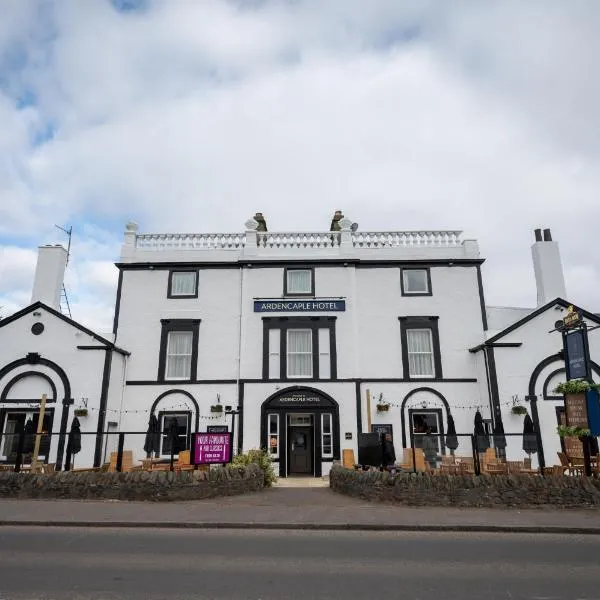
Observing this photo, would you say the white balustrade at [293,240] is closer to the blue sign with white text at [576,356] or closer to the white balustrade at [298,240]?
the white balustrade at [298,240]

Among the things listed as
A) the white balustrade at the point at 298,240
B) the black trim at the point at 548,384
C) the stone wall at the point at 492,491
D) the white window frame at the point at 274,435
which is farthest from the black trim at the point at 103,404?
the black trim at the point at 548,384

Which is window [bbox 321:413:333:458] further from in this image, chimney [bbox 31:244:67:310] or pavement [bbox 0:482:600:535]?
chimney [bbox 31:244:67:310]

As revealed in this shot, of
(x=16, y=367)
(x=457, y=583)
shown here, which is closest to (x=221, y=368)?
(x=16, y=367)

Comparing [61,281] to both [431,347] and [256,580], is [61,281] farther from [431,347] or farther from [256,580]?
[256,580]

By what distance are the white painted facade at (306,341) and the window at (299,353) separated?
15 centimetres

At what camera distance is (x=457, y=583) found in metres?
6.34

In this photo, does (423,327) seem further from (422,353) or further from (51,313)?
(51,313)

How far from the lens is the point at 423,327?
2236 centimetres

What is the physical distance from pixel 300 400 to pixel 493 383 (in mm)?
7928

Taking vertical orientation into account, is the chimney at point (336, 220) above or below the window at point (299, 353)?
above

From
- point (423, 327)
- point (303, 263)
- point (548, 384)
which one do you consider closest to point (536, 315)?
point (548, 384)

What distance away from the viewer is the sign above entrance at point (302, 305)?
22453 millimetres

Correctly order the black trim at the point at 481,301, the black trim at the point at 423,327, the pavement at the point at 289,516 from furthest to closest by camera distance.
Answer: the black trim at the point at 481,301 → the black trim at the point at 423,327 → the pavement at the point at 289,516

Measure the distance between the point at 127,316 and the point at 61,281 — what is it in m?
3.62
